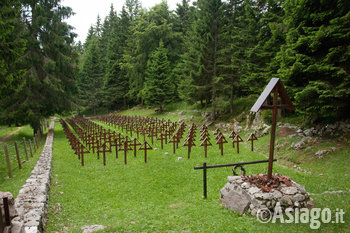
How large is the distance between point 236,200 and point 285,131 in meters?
9.48

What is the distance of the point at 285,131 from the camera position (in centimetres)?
1387

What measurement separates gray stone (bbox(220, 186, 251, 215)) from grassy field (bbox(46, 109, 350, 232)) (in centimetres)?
17

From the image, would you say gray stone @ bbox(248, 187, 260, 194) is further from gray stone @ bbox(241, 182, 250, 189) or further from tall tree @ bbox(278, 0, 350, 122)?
tall tree @ bbox(278, 0, 350, 122)

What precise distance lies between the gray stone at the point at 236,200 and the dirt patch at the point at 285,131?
347 inches

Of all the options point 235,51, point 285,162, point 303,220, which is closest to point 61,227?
point 303,220

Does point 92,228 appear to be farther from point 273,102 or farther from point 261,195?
point 273,102

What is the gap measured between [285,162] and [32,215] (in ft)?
33.5

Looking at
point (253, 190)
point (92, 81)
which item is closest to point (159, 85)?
point (92, 81)

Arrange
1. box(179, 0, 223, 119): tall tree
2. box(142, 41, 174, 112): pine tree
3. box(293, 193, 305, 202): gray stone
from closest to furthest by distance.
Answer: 1. box(293, 193, 305, 202): gray stone
2. box(179, 0, 223, 119): tall tree
3. box(142, 41, 174, 112): pine tree

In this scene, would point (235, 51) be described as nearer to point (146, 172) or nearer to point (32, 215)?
point (146, 172)

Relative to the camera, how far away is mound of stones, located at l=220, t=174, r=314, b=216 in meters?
5.47

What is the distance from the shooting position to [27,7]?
69.6 feet

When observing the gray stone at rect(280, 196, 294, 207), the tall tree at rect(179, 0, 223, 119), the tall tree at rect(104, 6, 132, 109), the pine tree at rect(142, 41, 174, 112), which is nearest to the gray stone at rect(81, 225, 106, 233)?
the gray stone at rect(280, 196, 294, 207)

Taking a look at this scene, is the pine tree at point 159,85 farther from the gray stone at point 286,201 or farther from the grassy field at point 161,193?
the gray stone at point 286,201
